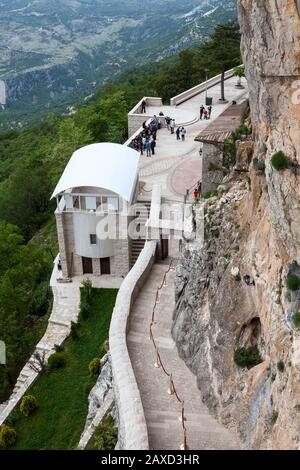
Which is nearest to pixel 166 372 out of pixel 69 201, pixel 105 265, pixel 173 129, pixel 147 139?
pixel 105 265

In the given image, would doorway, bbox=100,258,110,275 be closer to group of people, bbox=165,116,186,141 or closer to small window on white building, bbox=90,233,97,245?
small window on white building, bbox=90,233,97,245

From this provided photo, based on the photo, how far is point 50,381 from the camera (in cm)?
2500

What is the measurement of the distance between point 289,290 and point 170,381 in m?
7.30

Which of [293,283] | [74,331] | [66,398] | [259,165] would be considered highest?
[259,165]

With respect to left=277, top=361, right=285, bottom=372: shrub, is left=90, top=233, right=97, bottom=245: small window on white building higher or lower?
lower

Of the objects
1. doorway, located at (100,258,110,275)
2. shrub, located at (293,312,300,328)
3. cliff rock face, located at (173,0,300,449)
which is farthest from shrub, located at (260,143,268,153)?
doorway, located at (100,258,110,275)

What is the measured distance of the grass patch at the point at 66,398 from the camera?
71.4 ft

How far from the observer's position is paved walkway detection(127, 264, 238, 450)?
53.4 ft

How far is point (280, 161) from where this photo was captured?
1288 centimetres

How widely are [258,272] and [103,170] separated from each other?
15472 mm

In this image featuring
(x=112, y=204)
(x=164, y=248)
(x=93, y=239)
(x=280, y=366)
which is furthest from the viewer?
(x=93, y=239)

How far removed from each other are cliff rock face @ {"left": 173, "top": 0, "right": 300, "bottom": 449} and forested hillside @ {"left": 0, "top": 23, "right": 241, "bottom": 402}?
1135 centimetres

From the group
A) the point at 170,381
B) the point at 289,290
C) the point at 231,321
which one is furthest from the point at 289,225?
the point at 170,381

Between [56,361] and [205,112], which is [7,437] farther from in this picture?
[205,112]
